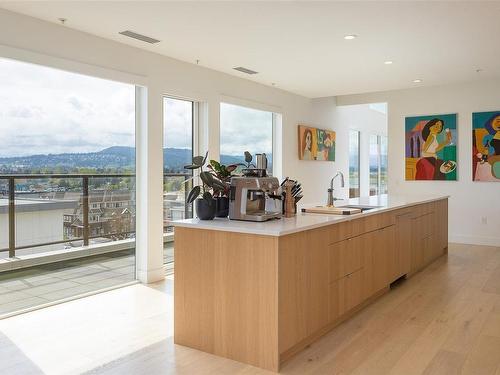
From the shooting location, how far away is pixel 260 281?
108 inches

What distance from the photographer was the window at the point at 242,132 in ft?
20.3

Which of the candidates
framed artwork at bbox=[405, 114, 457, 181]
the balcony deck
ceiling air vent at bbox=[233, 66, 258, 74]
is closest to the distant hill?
the balcony deck

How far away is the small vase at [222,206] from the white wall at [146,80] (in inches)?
74.2

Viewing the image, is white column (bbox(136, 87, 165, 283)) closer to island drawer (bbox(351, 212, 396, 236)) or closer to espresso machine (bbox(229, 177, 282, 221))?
espresso machine (bbox(229, 177, 282, 221))

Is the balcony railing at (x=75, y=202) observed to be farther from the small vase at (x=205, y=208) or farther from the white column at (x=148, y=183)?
the small vase at (x=205, y=208)

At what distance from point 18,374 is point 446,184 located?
6.67 meters

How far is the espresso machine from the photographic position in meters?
3.09

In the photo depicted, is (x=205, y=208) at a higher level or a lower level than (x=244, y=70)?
lower

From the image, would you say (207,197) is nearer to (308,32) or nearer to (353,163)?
(308,32)

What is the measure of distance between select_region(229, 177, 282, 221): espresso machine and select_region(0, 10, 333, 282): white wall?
2.05 m

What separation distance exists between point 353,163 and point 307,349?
7502 millimetres

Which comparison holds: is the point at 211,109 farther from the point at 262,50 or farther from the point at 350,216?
the point at 350,216

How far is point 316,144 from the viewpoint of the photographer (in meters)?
8.12

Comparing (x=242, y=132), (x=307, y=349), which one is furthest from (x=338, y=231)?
(x=242, y=132)
